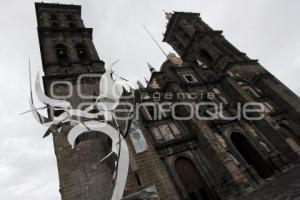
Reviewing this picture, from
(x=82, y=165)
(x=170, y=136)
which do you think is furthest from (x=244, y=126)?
(x=82, y=165)

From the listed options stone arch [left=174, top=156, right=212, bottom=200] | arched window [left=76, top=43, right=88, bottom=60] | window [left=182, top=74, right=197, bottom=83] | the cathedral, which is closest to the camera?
the cathedral

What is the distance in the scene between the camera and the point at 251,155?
20250 millimetres

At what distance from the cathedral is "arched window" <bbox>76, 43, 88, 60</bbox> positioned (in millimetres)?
91

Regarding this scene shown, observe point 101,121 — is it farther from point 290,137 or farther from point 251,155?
point 290,137

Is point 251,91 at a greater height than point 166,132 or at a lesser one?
greater

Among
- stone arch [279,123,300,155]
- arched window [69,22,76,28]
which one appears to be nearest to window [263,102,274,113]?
stone arch [279,123,300,155]

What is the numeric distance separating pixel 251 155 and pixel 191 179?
649cm

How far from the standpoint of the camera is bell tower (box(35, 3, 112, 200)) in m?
13.2

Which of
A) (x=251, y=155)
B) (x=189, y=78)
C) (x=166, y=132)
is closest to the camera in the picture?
(x=166, y=132)

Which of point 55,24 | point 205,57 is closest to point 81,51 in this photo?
point 55,24

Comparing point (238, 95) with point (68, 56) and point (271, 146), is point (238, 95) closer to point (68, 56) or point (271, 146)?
point (271, 146)

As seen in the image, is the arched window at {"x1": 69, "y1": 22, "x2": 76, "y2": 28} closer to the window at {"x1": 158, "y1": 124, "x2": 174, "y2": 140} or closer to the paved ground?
the window at {"x1": 158, "y1": 124, "x2": 174, "y2": 140}

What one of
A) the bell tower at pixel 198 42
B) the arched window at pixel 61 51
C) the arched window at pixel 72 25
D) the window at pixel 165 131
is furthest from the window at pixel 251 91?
the arched window at pixel 72 25

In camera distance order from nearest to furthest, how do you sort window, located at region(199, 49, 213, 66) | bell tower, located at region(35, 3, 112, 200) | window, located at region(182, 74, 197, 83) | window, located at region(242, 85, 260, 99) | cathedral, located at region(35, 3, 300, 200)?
bell tower, located at region(35, 3, 112, 200), cathedral, located at region(35, 3, 300, 200), window, located at region(182, 74, 197, 83), window, located at region(242, 85, 260, 99), window, located at region(199, 49, 213, 66)
